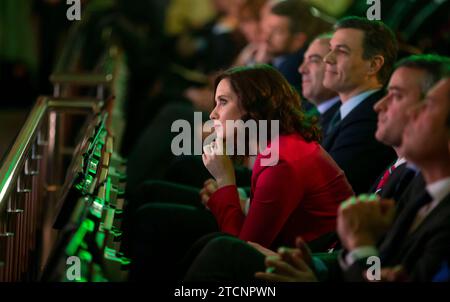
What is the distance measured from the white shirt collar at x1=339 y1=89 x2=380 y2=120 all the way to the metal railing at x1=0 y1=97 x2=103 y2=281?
0.94 metres

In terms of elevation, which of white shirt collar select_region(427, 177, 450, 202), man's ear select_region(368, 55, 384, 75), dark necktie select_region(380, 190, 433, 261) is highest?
man's ear select_region(368, 55, 384, 75)

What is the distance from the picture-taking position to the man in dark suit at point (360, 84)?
9.86 ft

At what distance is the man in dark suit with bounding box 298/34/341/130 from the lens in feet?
11.3

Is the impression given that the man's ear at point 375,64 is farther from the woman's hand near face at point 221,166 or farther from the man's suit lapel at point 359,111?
the woman's hand near face at point 221,166

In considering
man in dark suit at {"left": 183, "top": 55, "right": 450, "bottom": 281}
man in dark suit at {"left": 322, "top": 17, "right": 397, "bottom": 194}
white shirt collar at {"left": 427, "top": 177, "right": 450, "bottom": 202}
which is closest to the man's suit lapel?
man in dark suit at {"left": 322, "top": 17, "right": 397, "bottom": 194}

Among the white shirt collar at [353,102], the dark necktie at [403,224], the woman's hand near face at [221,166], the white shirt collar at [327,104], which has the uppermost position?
the white shirt collar at [327,104]

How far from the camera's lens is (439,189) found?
6.25ft

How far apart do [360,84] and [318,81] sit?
408 millimetres

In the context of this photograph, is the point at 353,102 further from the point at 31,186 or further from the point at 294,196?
the point at 31,186

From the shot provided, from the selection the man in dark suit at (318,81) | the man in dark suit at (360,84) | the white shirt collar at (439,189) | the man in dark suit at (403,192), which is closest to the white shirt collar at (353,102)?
the man in dark suit at (360,84)

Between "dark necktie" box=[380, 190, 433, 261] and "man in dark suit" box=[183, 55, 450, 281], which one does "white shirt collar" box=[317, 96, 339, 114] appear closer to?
"man in dark suit" box=[183, 55, 450, 281]

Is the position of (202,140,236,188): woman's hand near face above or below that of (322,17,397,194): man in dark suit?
below

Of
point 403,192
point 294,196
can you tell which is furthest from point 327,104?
point 403,192

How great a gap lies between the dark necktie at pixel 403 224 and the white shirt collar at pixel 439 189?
2.9 inches
